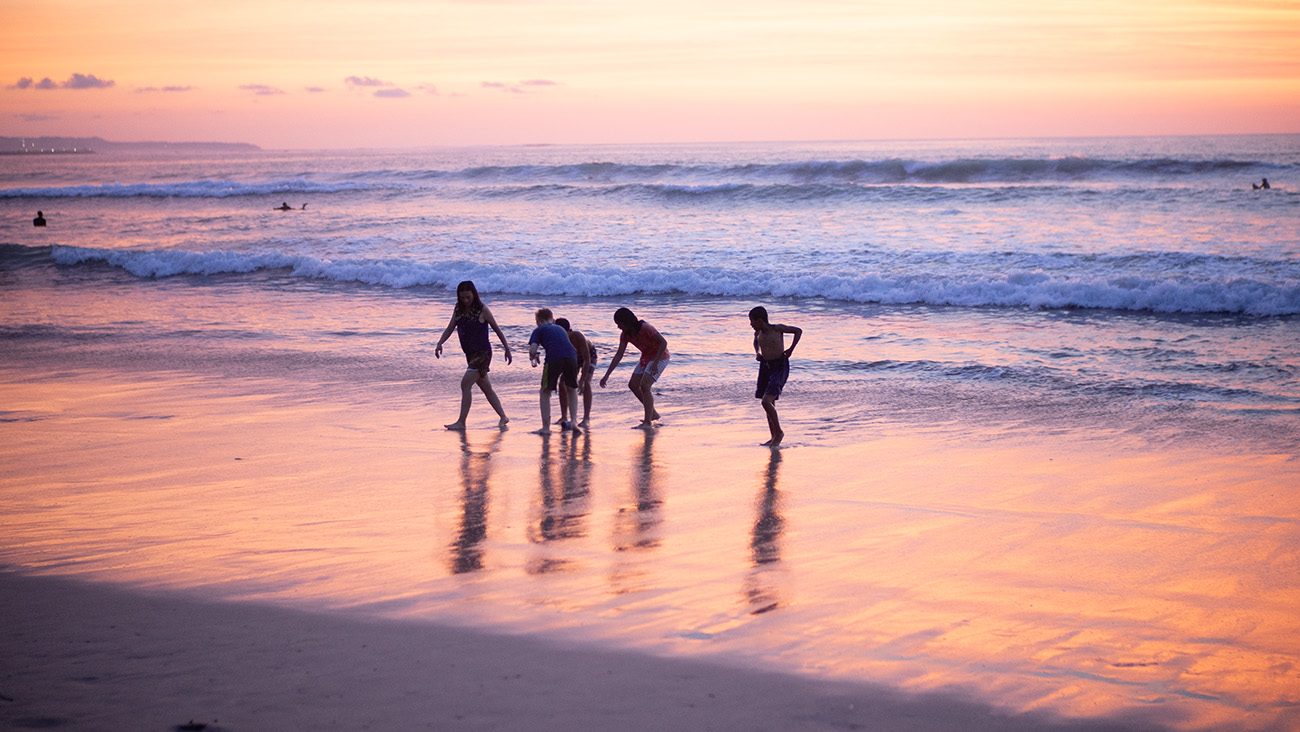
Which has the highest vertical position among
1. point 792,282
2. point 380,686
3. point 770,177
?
point 770,177

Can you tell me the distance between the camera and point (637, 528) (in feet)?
19.3

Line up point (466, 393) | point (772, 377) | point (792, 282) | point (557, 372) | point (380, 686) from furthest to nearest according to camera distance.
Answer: point (792, 282), point (466, 393), point (557, 372), point (772, 377), point (380, 686)

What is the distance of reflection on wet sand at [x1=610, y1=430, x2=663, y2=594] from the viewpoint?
4941 millimetres

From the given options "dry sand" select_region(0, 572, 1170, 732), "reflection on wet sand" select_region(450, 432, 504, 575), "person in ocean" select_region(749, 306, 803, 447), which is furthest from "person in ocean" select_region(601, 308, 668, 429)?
"dry sand" select_region(0, 572, 1170, 732)

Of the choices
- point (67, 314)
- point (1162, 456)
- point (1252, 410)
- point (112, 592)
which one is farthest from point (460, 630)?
point (67, 314)

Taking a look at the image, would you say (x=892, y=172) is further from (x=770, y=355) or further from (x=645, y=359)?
(x=770, y=355)

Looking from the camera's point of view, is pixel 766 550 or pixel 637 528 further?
pixel 637 528

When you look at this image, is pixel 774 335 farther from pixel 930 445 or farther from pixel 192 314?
pixel 192 314

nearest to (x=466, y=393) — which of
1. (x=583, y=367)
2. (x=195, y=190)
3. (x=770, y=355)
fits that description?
(x=583, y=367)

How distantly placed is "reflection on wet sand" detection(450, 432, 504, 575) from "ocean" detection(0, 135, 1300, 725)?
41 millimetres

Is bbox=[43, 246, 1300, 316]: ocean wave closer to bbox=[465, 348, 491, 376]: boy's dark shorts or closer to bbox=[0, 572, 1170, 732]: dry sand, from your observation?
bbox=[465, 348, 491, 376]: boy's dark shorts

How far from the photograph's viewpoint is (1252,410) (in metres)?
9.19

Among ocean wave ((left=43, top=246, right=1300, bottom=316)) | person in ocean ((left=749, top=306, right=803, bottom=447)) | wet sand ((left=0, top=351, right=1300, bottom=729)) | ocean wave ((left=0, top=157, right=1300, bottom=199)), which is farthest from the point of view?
ocean wave ((left=0, top=157, right=1300, bottom=199))

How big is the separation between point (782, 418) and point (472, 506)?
13.1ft
